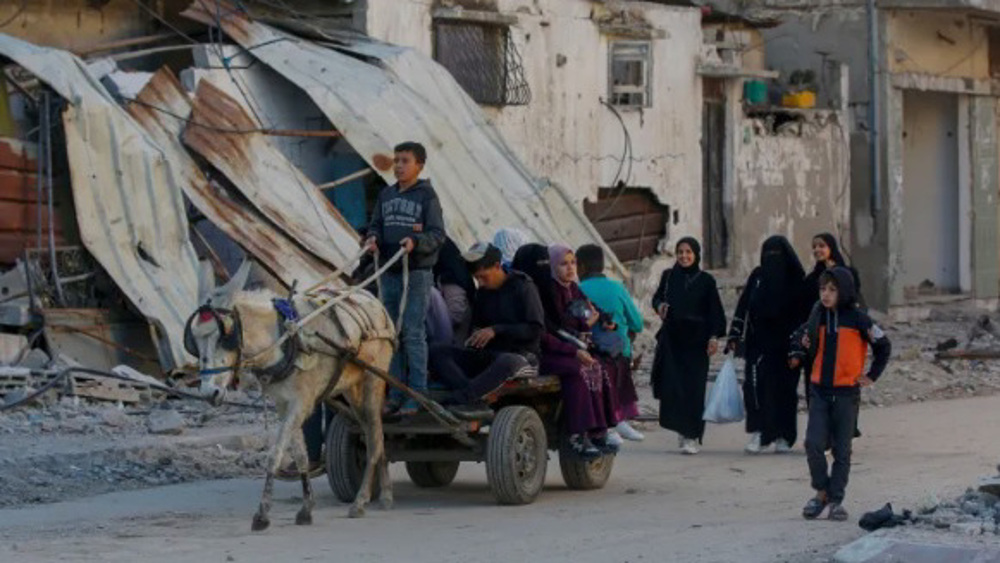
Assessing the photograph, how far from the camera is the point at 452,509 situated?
1262 centimetres

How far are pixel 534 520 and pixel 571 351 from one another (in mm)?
1576

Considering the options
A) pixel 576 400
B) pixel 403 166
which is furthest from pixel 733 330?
pixel 403 166

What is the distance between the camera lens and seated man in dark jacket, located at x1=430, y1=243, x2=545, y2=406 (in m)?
12.6

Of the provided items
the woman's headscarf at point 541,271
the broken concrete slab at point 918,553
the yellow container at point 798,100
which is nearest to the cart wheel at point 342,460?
the woman's headscarf at point 541,271

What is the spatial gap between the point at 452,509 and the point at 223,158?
732 centimetres

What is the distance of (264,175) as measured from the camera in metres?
19.4

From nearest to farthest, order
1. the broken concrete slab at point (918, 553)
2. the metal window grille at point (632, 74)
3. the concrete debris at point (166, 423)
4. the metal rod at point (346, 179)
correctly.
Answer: the broken concrete slab at point (918, 553) < the concrete debris at point (166, 423) < the metal rod at point (346, 179) < the metal window grille at point (632, 74)

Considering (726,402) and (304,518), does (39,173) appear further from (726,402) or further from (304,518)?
(304,518)

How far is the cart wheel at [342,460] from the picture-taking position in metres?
12.8

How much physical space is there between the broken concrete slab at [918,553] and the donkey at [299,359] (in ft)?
10.4

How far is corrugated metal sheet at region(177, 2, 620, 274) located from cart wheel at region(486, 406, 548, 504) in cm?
768

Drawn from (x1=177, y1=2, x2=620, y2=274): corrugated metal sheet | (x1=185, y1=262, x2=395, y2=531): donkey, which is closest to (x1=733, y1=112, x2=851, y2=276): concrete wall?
(x1=177, y1=2, x2=620, y2=274): corrugated metal sheet

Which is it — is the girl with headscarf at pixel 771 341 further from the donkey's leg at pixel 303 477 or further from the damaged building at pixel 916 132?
the damaged building at pixel 916 132

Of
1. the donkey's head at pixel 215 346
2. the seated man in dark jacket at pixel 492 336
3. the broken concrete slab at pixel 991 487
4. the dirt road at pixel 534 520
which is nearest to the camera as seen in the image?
the dirt road at pixel 534 520
